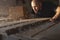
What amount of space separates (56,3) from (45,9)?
352mm

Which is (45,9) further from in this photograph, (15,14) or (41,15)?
(15,14)

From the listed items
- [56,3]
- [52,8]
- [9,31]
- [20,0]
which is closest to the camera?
[9,31]

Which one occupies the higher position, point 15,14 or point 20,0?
point 20,0

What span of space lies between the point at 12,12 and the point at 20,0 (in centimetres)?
57

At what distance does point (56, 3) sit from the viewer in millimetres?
2967

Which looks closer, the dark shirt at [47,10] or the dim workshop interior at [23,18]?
the dim workshop interior at [23,18]

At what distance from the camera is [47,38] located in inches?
48.1

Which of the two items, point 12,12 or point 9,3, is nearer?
point 12,12

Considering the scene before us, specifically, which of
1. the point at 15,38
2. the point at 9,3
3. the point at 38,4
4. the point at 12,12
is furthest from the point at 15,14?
the point at 15,38

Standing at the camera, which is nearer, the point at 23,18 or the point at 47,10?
the point at 23,18

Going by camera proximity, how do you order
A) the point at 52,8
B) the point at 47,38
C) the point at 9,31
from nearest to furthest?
the point at 47,38, the point at 9,31, the point at 52,8

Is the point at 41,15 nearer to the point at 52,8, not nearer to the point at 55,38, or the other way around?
the point at 52,8

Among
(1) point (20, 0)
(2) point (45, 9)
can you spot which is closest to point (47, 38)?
(2) point (45, 9)

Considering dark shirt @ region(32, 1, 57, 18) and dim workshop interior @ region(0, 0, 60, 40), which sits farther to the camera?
dark shirt @ region(32, 1, 57, 18)
